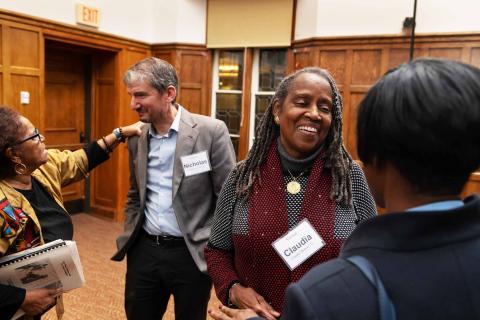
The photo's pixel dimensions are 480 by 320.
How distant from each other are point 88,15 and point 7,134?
13.2 ft

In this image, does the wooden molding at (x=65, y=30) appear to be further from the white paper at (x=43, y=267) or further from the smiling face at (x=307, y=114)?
the smiling face at (x=307, y=114)

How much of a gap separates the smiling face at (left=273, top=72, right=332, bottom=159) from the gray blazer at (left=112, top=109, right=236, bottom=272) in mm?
789

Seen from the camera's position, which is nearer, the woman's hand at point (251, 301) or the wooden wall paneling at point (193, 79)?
the woman's hand at point (251, 301)

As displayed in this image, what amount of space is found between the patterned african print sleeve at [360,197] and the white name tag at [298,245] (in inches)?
7.2

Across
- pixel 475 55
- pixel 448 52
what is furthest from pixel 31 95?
pixel 475 55

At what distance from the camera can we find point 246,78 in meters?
5.71

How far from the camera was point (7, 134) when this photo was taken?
1.50 m

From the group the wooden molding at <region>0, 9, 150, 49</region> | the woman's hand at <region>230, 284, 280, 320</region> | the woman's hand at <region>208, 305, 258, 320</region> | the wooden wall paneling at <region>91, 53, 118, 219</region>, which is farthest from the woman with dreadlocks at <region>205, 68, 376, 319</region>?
the wooden wall paneling at <region>91, 53, 118, 219</region>

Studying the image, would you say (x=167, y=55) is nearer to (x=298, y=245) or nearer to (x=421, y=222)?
(x=298, y=245)

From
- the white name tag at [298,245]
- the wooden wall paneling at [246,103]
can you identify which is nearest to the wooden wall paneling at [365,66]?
the wooden wall paneling at [246,103]

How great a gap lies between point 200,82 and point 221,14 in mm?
1002

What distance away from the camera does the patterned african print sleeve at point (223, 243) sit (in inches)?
54.9

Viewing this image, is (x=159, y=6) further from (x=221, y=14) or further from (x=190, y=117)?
(x=190, y=117)

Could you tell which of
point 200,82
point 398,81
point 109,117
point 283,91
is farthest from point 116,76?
point 398,81
